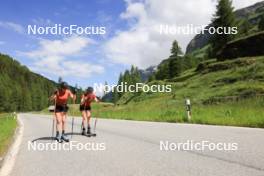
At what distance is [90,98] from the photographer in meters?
14.6

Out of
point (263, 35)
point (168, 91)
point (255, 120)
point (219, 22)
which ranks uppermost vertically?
point (219, 22)

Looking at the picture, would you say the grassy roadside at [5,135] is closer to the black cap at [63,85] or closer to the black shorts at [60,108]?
the black shorts at [60,108]

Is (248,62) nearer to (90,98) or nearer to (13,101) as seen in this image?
(90,98)

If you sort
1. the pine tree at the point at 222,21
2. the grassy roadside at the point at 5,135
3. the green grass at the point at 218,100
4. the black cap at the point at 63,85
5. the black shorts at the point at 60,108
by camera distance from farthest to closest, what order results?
1. the pine tree at the point at 222,21
2. the green grass at the point at 218,100
3. the black shorts at the point at 60,108
4. the black cap at the point at 63,85
5. the grassy roadside at the point at 5,135

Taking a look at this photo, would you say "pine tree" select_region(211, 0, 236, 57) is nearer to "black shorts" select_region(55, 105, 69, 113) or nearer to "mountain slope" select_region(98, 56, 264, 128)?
"mountain slope" select_region(98, 56, 264, 128)

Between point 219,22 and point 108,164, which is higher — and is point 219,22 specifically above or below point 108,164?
above

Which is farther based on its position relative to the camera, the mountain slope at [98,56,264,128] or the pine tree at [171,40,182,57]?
Result: the pine tree at [171,40,182,57]

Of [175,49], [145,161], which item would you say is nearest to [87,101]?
[145,161]

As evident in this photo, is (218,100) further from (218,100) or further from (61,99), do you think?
(61,99)

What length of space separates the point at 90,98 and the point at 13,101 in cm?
16238

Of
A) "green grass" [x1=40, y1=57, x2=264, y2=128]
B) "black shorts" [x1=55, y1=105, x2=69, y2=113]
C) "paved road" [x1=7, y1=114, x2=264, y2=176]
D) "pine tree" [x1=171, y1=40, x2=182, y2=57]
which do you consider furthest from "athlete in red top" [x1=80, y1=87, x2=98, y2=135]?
"pine tree" [x1=171, y1=40, x2=182, y2=57]

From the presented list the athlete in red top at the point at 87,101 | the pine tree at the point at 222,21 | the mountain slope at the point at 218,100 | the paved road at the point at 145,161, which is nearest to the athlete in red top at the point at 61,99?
the athlete in red top at the point at 87,101

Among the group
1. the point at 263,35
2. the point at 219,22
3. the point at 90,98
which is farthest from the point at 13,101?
the point at 90,98

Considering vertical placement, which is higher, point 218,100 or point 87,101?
point 218,100
